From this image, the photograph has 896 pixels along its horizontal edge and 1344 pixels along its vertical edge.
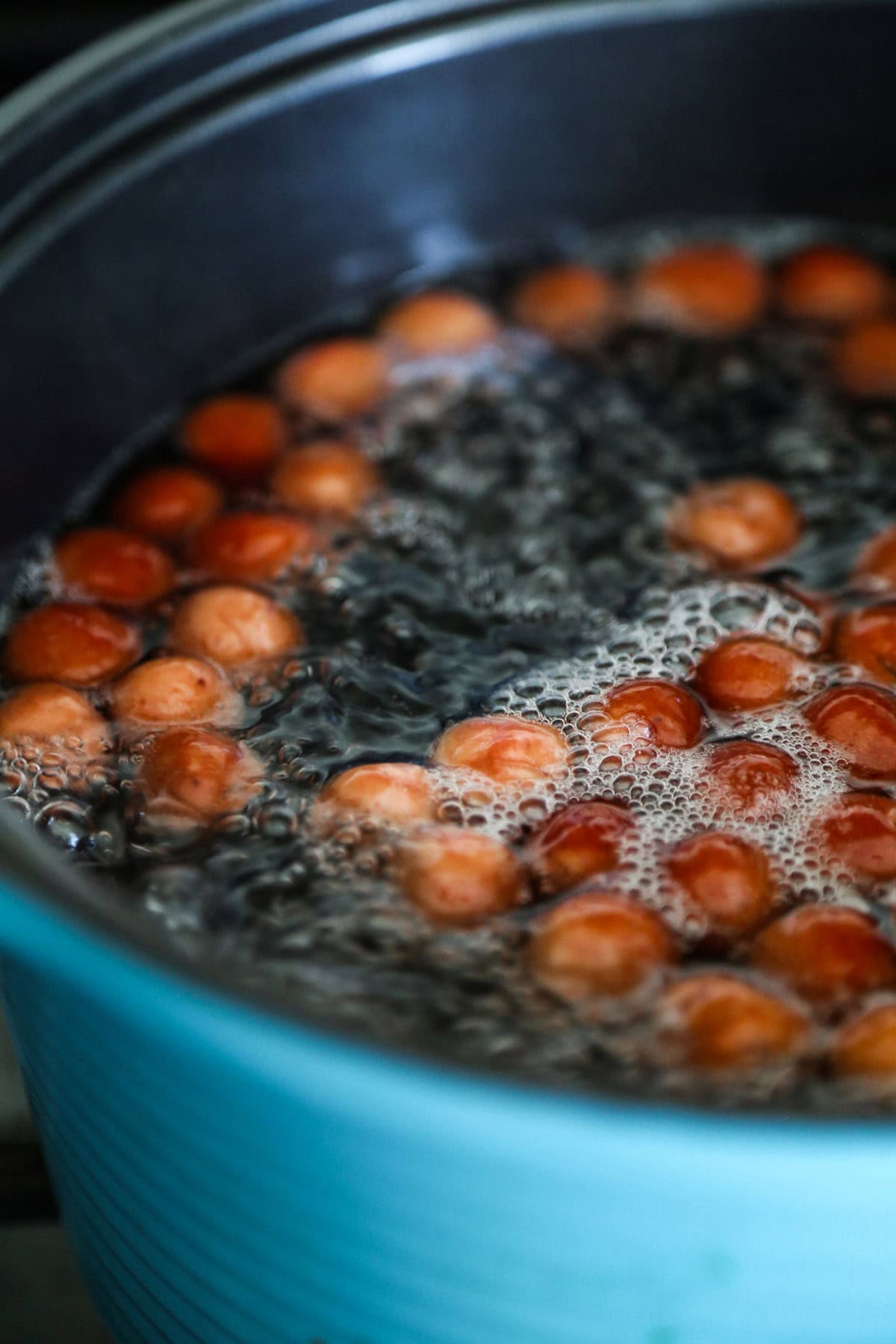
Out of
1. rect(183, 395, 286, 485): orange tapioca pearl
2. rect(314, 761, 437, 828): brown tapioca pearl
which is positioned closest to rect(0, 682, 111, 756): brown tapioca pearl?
rect(314, 761, 437, 828): brown tapioca pearl

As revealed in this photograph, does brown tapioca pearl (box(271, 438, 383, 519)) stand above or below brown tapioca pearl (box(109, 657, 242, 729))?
above

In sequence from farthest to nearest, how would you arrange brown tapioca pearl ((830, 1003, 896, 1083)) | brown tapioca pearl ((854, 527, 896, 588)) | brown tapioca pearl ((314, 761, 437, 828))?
brown tapioca pearl ((854, 527, 896, 588))
brown tapioca pearl ((314, 761, 437, 828))
brown tapioca pearl ((830, 1003, 896, 1083))

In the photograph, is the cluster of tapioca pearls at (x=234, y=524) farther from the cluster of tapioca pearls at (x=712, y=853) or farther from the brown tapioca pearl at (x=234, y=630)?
the cluster of tapioca pearls at (x=712, y=853)

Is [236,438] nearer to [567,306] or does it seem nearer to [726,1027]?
[567,306]

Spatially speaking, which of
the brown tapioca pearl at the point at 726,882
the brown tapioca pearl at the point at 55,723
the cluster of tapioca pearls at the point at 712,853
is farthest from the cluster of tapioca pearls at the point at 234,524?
the brown tapioca pearl at the point at 726,882

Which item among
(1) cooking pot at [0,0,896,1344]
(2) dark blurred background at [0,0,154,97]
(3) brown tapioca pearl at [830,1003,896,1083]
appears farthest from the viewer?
(2) dark blurred background at [0,0,154,97]

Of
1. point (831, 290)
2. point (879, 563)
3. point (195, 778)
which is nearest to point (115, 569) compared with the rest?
point (195, 778)

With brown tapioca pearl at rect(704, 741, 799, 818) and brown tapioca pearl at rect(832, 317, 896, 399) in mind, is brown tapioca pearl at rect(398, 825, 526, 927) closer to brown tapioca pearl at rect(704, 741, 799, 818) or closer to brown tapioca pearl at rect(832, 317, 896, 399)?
brown tapioca pearl at rect(704, 741, 799, 818)
